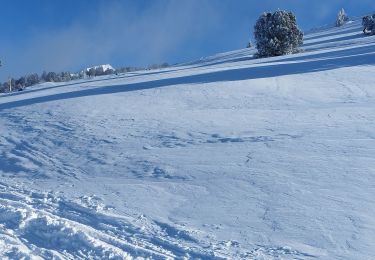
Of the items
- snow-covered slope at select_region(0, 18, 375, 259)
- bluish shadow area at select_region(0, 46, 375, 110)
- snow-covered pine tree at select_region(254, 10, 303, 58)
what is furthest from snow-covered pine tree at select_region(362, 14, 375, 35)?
snow-covered slope at select_region(0, 18, 375, 259)

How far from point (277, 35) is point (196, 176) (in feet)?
87.7

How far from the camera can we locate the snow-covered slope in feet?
17.5

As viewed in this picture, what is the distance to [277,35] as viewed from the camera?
108 ft

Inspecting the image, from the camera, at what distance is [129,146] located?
31.1ft

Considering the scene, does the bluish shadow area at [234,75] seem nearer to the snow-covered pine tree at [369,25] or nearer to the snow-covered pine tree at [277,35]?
the snow-covered pine tree at [277,35]

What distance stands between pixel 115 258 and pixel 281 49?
2891 cm

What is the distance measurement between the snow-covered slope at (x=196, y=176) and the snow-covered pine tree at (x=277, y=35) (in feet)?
61.7

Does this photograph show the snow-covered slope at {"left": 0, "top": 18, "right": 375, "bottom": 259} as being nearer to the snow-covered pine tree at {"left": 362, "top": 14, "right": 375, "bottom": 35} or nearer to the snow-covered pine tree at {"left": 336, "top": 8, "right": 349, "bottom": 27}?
the snow-covered pine tree at {"left": 362, "top": 14, "right": 375, "bottom": 35}

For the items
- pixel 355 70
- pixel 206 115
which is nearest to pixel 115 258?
pixel 206 115

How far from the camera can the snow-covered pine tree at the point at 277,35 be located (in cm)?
3238

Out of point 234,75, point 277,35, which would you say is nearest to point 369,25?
point 277,35

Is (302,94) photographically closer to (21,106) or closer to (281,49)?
(21,106)

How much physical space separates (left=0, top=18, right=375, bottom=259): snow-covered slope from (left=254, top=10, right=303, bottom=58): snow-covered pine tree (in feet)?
61.7

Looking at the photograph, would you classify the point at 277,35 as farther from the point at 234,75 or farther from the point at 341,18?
the point at 341,18
